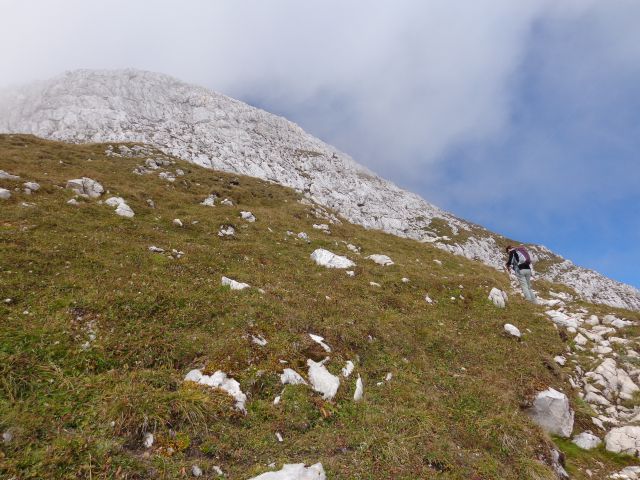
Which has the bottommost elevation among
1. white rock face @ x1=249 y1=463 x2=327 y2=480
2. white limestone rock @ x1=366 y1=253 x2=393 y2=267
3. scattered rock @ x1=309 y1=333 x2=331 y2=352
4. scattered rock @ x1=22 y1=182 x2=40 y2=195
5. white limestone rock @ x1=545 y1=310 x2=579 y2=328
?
white rock face @ x1=249 y1=463 x2=327 y2=480

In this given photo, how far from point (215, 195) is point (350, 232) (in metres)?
14.1

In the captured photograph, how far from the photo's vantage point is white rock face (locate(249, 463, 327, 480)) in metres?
7.76

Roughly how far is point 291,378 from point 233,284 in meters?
6.32

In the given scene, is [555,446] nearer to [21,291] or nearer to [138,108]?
[21,291]

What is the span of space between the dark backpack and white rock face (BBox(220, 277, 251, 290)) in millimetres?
18284

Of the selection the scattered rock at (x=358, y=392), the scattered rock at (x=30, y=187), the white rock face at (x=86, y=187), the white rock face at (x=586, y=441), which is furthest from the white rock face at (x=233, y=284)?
the scattered rock at (x=30, y=187)

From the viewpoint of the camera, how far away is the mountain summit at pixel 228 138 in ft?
374

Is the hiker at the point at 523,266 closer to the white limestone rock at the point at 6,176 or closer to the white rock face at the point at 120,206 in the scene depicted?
the white rock face at the point at 120,206

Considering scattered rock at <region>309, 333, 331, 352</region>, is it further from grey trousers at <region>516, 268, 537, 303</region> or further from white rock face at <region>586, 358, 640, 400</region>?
grey trousers at <region>516, 268, 537, 303</region>

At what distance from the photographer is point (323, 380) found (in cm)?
1148

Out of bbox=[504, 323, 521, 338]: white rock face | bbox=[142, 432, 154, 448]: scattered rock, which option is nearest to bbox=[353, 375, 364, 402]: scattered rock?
bbox=[142, 432, 154, 448]: scattered rock

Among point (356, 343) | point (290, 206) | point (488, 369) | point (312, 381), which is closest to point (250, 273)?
point (356, 343)

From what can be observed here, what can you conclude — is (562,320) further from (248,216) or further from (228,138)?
(228,138)

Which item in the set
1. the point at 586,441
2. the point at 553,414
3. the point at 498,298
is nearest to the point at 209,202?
the point at 498,298
